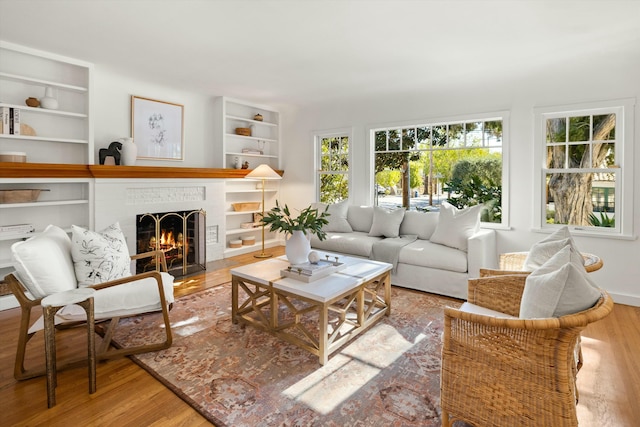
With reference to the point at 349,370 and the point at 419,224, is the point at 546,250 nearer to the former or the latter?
the point at 349,370

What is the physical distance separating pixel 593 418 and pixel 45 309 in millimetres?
2995

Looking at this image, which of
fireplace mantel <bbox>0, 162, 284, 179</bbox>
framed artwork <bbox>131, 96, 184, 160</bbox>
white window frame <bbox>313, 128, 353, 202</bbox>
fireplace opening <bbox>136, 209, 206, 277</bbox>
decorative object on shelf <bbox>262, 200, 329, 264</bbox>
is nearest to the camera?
decorative object on shelf <bbox>262, 200, 329, 264</bbox>

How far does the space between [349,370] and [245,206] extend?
13.3 feet

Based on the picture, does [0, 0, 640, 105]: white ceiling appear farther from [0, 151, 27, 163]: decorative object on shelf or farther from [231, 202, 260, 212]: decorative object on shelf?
[231, 202, 260, 212]: decorative object on shelf

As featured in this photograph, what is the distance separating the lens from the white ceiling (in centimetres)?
264

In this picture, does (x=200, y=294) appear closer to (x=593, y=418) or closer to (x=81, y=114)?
(x=81, y=114)

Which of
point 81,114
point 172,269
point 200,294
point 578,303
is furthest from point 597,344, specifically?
point 81,114

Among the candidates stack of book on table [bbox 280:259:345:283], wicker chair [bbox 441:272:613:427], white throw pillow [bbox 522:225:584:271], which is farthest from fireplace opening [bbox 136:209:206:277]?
white throw pillow [bbox 522:225:584:271]

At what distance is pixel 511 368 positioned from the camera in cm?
151

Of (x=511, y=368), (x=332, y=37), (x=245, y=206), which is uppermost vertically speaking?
(x=332, y=37)

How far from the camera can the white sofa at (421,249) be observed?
142 inches

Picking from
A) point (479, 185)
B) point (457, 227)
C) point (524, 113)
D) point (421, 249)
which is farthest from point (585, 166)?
point (421, 249)

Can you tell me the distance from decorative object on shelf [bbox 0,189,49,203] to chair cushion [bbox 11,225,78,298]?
1.53 metres

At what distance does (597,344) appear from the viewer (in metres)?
2.62
